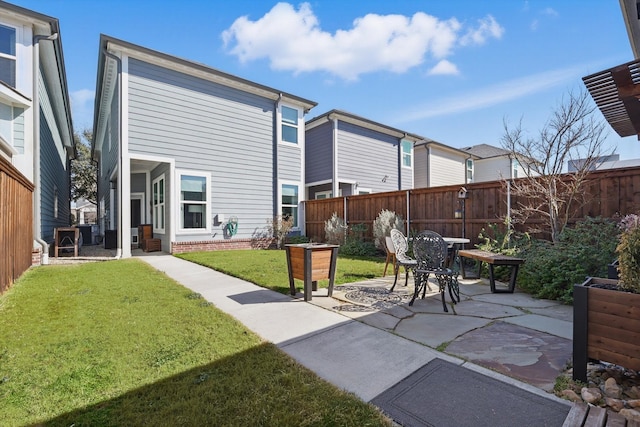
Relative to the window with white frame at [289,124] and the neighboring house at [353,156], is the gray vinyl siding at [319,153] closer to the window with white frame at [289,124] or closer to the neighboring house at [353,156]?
the neighboring house at [353,156]

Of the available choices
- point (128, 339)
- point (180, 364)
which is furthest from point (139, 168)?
point (180, 364)

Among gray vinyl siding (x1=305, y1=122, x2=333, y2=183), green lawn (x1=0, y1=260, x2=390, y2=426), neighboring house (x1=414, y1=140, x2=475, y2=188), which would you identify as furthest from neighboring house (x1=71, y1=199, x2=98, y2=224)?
green lawn (x1=0, y1=260, x2=390, y2=426)

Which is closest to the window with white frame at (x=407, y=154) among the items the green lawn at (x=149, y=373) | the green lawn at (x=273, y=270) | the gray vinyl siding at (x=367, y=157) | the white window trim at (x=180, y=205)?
the gray vinyl siding at (x=367, y=157)

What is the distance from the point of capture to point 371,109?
51.5 feet

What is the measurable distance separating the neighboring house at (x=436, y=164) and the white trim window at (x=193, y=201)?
40.2 feet

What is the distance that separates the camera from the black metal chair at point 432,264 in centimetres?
407

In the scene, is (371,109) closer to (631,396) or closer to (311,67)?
(311,67)

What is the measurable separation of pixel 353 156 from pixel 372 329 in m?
11.8

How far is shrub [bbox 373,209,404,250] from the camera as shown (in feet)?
29.0

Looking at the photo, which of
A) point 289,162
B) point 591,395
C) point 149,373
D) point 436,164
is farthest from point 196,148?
point 436,164

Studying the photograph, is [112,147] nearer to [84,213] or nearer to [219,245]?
[219,245]

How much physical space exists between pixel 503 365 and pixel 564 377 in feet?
1.24

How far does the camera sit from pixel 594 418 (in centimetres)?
167

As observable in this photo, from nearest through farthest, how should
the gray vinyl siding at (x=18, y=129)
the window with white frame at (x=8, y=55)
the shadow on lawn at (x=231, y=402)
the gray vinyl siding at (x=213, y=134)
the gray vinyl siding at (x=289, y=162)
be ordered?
the shadow on lawn at (x=231, y=402) < the window with white frame at (x=8, y=55) < the gray vinyl siding at (x=18, y=129) < the gray vinyl siding at (x=213, y=134) < the gray vinyl siding at (x=289, y=162)
